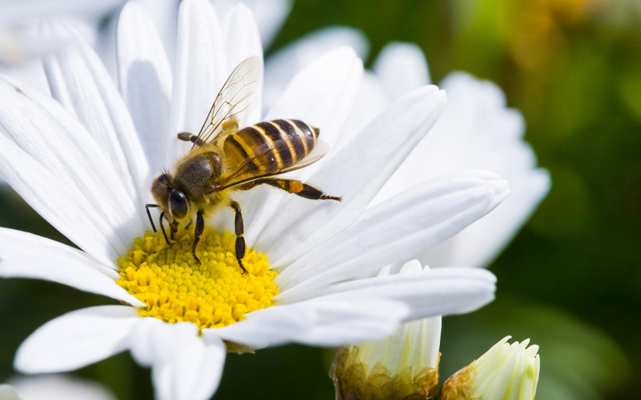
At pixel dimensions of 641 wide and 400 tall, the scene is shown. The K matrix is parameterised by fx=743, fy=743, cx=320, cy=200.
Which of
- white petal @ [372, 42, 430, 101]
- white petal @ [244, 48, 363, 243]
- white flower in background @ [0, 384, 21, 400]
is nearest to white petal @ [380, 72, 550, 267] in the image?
white petal @ [372, 42, 430, 101]

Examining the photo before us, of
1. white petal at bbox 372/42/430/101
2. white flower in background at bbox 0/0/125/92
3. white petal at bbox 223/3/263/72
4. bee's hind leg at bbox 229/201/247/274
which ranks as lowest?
bee's hind leg at bbox 229/201/247/274

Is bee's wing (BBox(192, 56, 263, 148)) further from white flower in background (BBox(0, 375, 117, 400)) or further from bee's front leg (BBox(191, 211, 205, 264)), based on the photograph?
white flower in background (BBox(0, 375, 117, 400))

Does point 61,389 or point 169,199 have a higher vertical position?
point 169,199

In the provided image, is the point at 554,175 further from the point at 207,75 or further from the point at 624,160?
the point at 207,75

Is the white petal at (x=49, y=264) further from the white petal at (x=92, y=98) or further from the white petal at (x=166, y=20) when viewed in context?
the white petal at (x=166, y=20)

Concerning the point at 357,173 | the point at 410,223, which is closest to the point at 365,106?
the point at 357,173

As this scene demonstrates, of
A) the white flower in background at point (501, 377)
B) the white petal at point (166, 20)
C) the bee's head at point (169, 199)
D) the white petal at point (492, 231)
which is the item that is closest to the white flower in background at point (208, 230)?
the bee's head at point (169, 199)

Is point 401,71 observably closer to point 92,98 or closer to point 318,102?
point 318,102
